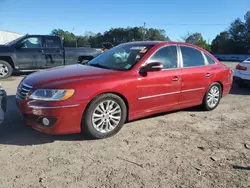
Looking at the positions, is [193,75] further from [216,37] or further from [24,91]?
[216,37]

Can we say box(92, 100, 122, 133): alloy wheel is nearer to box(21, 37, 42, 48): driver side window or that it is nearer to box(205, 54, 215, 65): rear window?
box(205, 54, 215, 65): rear window

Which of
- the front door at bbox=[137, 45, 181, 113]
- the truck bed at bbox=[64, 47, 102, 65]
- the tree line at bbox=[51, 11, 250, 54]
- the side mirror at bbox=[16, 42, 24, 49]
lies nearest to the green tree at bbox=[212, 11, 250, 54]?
the tree line at bbox=[51, 11, 250, 54]

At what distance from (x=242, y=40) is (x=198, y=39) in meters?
19.8

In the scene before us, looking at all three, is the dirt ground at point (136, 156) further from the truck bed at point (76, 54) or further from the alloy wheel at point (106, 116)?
the truck bed at point (76, 54)

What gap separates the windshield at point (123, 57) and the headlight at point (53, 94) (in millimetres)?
1106

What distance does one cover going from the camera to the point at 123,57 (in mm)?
4695

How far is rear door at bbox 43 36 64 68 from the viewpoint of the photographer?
10727 mm

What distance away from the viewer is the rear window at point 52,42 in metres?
10.8

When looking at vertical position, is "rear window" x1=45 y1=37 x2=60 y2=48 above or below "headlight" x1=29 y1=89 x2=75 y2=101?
above

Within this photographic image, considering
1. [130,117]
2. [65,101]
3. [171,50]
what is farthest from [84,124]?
[171,50]

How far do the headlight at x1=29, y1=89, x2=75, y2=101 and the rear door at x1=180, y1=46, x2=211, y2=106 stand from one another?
2297mm

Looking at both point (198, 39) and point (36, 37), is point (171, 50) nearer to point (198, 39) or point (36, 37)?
point (36, 37)

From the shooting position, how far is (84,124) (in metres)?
3.72

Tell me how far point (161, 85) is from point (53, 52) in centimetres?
756
